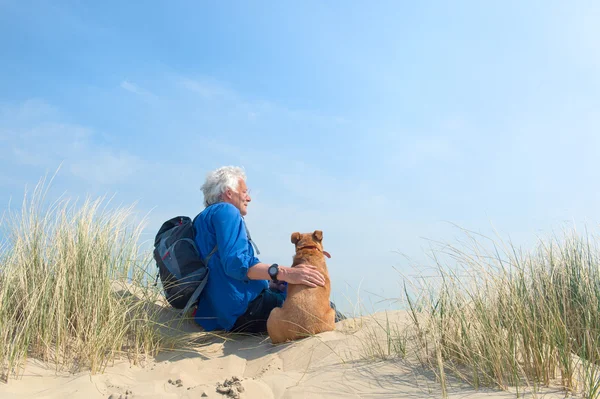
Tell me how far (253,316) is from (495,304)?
2692 millimetres

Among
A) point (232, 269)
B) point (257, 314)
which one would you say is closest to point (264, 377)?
point (232, 269)

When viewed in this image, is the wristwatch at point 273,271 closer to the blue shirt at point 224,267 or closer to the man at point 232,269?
the man at point 232,269

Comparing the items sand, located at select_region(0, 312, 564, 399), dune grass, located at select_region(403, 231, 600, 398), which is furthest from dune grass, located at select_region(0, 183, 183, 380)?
dune grass, located at select_region(403, 231, 600, 398)

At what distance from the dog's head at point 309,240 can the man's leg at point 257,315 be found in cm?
80

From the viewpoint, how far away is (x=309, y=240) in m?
5.36

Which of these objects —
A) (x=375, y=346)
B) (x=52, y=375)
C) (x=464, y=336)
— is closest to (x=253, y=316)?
(x=375, y=346)

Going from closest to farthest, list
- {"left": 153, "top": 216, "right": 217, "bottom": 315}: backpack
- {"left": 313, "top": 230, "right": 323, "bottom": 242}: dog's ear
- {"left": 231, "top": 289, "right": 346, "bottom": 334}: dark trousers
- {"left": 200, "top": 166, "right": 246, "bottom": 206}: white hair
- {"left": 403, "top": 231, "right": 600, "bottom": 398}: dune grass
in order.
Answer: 1. {"left": 403, "top": 231, "right": 600, "bottom": 398}: dune grass
2. {"left": 313, "top": 230, "right": 323, "bottom": 242}: dog's ear
3. {"left": 153, "top": 216, "right": 217, "bottom": 315}: backpack
4. {"left": 231, "top": 289, "right": 346, "bottom": 334}: dark trousers
5. {"left": 200, "top": 166, "right": 246, "bottom": 206}: white hair

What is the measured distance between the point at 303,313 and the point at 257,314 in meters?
0.93

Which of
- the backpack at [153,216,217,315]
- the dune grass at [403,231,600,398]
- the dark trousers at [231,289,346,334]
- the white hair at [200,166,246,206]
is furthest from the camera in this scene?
the white hair at [200,166,246,206]

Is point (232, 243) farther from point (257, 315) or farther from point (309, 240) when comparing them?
point (257, 315)

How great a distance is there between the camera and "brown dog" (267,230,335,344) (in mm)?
4961

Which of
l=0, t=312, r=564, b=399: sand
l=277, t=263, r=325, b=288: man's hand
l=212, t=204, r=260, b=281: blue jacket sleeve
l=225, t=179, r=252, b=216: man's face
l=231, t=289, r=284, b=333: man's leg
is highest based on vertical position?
l=225, t=179, r=252, b=216: man's face

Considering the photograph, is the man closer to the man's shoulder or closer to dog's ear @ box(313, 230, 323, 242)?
the man's shoulder

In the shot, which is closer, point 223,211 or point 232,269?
point 232,269
